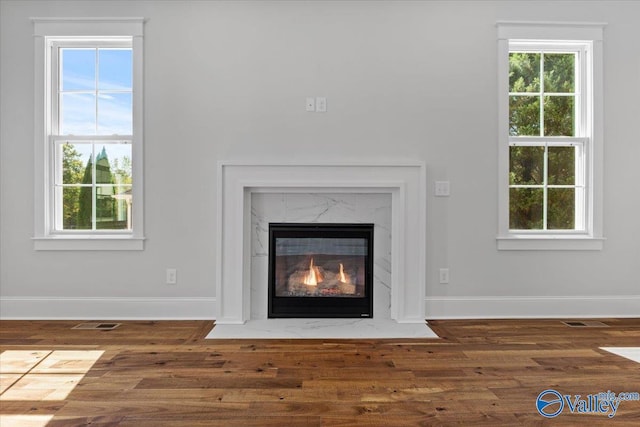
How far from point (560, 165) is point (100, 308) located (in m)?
4.02

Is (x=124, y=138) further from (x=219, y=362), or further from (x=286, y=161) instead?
(x=219, y=362)

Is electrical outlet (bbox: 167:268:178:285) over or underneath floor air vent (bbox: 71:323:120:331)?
over

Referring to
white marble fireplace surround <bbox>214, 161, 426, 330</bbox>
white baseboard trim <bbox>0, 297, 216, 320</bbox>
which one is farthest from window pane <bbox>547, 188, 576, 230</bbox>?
white baseboard trim <bbox>0, 297, 216, 320</bbox>

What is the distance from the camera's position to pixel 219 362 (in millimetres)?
2523

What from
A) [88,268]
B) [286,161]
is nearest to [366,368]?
[286,161]

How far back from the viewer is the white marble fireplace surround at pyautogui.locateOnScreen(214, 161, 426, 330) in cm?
335

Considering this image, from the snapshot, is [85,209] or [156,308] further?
[85,209]

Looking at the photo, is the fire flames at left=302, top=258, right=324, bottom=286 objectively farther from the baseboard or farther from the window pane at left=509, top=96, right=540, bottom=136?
the window pane at left=509, top=96, right=540, bottom=136

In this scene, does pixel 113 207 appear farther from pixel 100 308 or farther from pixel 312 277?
pixel 312 277

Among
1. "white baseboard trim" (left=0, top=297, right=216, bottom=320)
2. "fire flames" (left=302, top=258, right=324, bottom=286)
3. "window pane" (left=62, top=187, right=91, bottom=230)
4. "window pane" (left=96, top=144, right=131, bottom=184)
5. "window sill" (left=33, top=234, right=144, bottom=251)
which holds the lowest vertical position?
"white baseboard trim" (left=0, top=297, right=216, bottom=320)

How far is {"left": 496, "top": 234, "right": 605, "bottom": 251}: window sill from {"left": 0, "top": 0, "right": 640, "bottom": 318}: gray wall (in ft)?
0.27

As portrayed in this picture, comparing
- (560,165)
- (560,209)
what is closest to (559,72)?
(560,165)

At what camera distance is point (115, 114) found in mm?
3543

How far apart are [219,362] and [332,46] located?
99.8 inches
